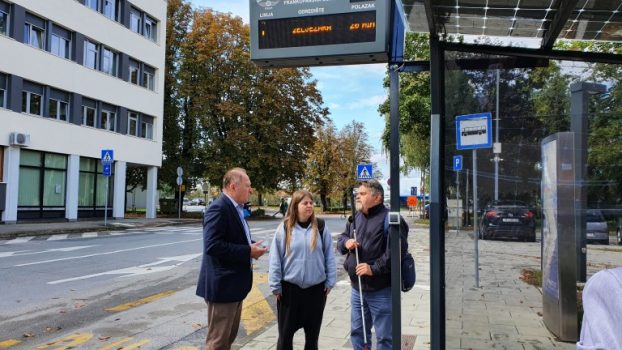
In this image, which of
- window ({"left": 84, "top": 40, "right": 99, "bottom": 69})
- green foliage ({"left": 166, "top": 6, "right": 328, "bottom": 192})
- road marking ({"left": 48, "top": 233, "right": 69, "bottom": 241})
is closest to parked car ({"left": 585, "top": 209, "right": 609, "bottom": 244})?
road marking ({"left": 48, "top": 233, "right": 69, "bottom": 241})

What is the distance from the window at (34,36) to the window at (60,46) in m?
0.67

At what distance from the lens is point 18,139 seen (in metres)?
22.5

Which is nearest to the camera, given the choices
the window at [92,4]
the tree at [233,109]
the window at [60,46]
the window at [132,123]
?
the window at [60,46]

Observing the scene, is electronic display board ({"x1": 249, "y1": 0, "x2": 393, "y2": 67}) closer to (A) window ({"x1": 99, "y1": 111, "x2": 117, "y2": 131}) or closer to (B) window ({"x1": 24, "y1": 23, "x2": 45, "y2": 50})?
(B) window ({"x1": 24, "y1": 23, "x2": 45, "y2": 50})

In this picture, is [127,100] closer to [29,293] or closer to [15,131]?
[15,131]

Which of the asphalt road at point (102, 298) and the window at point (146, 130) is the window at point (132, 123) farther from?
the asphalt road at point (102, 298)

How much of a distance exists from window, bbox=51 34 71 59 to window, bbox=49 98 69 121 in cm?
233

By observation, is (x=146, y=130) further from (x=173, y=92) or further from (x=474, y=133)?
A: (x=474, y=133)

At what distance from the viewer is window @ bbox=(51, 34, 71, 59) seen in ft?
83.0

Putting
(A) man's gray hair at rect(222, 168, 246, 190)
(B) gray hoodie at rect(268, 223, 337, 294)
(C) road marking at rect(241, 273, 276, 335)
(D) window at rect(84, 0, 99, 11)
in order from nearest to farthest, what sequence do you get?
(A) man's gray hair at rect(222, 168, 246, 190), (B) gray hoodie at rect(268, 223, 337, 294), (C) road marking at rect(241, 273, 276, 335), (D) window at rect(84, 0, 99, 11)

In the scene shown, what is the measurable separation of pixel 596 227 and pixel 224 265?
3.04 metres

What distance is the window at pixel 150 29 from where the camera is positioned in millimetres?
32759

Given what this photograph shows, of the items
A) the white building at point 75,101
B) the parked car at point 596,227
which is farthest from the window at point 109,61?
the parked car at point 596,227

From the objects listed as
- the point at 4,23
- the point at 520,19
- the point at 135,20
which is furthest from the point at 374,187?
the point at 135,20
